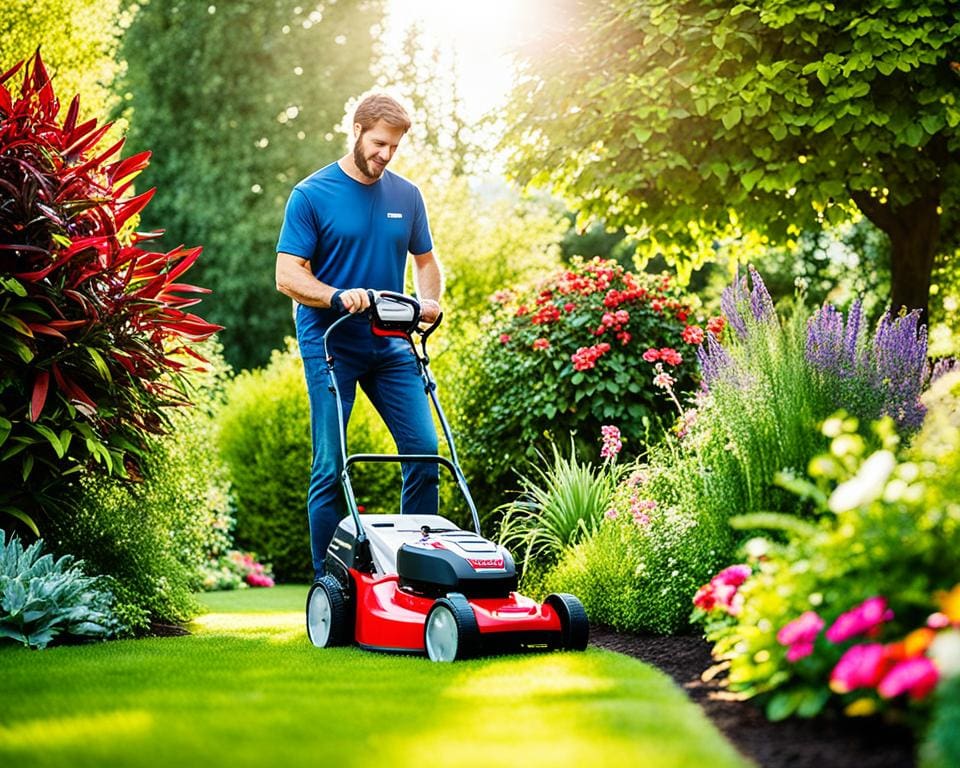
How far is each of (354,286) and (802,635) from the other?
114 inches

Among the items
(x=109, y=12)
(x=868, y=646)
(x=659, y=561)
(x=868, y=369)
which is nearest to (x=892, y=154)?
(x=868, y=369)

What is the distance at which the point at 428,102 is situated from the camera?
29.9 meters

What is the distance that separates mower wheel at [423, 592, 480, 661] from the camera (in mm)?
4156

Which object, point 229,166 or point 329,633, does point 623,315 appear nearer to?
point 329,633

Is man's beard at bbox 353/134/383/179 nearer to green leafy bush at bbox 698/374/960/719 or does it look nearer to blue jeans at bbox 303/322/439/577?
blue jeans at bbox 303/322/439/577

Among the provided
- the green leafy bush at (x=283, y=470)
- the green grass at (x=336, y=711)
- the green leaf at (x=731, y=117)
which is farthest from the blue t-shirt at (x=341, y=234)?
the green leafy bush at (x=283, y=470)

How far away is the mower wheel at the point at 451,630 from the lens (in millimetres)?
4156

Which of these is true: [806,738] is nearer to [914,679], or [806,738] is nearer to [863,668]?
[863,668]

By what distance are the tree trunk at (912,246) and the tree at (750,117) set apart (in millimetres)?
11

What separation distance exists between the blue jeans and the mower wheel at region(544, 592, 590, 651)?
997 millimetres

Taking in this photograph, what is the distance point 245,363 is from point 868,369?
21324mm

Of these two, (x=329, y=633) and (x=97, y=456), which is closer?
(x=329, y=633)

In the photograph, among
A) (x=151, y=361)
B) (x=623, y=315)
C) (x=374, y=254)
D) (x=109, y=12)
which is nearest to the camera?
(x=374, y=254)

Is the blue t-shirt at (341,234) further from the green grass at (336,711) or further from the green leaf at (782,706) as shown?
the green leaf at (782,706)
